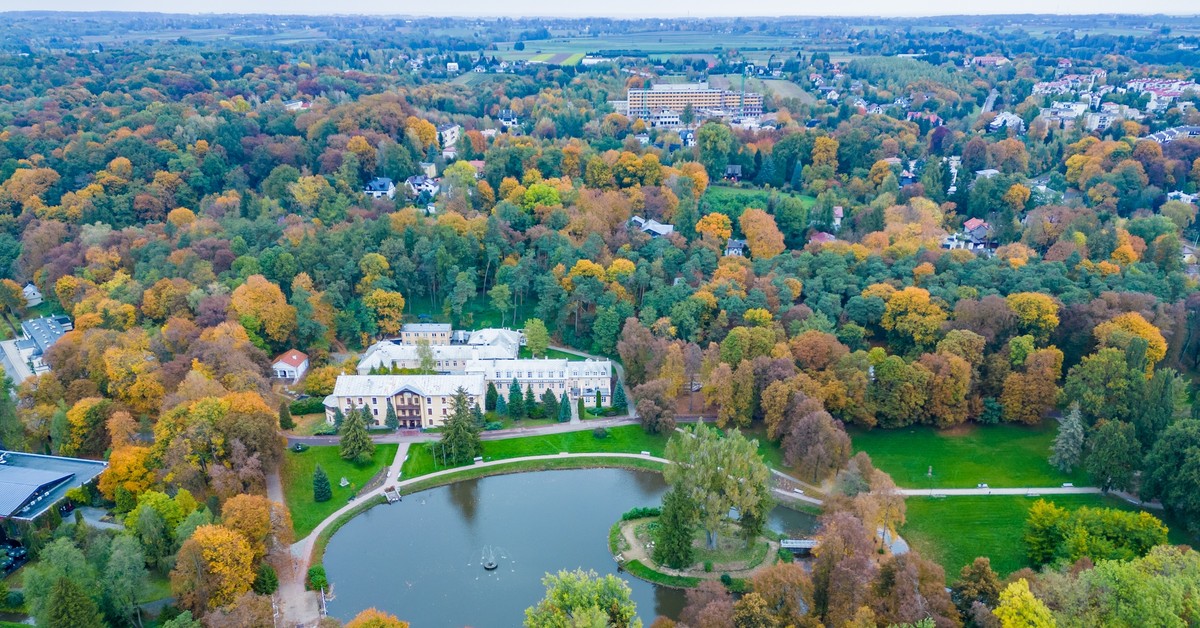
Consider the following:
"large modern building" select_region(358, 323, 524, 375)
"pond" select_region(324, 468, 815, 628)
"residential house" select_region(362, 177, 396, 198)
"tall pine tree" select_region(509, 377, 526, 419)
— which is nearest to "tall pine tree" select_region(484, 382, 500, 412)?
"tall pine tree" select_region(509, 377, 526, 419)

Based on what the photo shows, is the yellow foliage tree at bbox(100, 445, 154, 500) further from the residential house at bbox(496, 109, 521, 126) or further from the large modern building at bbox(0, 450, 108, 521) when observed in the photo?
the residential house at bbox(496, 109, 521, 126)

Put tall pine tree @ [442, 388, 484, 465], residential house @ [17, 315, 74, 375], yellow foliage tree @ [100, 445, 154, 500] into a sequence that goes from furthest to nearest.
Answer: residential house @ [17, 315, 74, 375], tall pine tree @ [442, 388, 484, 465], yellow foliage tree @ [100, 445, 154, 500]

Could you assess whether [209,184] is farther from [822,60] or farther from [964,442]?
[822,60]

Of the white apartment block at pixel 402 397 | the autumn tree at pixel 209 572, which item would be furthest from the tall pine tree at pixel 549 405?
the autumn tree at pixel 209 572

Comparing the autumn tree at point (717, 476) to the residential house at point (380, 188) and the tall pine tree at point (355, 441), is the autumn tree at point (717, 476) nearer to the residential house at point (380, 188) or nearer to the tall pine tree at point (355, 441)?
the tall pine tree at point (355, 441)

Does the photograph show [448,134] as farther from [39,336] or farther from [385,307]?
[39,336]

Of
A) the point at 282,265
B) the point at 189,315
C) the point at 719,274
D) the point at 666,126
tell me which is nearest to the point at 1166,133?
the point at 666,126

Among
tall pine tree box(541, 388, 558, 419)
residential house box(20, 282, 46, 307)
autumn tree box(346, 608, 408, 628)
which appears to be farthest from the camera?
residential house box(20, 282, 46, 307)
